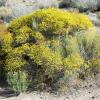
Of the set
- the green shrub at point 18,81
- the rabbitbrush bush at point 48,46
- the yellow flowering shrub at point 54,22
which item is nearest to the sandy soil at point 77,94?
the green shrub at point 18,81

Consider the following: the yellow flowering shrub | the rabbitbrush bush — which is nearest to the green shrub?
the rabbitbrush bush

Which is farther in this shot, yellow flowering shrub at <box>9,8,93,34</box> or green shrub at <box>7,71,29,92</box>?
yellow flowering shrub at <box>9,8,93,34</box>

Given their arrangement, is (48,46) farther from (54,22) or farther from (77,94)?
(77,94)

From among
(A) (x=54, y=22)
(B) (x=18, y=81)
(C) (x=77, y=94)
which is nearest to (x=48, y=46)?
(A) (x=54, y=22)

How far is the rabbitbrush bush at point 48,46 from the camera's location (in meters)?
10.8

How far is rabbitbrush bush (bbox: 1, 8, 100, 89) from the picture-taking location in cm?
1078

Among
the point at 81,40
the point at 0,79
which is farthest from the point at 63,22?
the point at 0,79

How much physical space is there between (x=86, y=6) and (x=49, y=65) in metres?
11.3

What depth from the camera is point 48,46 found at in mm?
11359

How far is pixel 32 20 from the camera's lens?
12.2 m

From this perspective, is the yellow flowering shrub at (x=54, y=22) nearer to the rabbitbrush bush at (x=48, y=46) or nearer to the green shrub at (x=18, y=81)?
the rabbitbrush bush at (x=48, y=46)

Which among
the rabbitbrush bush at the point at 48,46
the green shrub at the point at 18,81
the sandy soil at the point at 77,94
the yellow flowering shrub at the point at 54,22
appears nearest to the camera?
the sandy soil at the point at 77,94

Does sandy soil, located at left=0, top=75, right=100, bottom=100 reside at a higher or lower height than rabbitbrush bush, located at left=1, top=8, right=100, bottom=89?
lower

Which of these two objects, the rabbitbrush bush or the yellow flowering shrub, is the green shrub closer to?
the rabbitbrush bush
